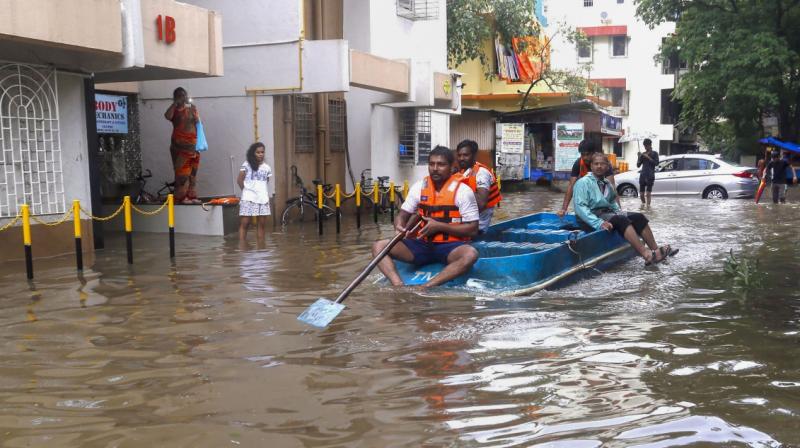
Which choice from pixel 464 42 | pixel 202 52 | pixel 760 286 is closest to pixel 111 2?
pixel 202 52

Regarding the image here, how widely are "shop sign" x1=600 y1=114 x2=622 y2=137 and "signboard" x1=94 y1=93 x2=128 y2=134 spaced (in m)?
21.9

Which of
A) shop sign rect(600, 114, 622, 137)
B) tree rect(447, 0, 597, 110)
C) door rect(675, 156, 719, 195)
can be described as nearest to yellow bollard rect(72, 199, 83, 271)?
door rect(675, 156, 719, 195)

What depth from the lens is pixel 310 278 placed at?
9.46 meters

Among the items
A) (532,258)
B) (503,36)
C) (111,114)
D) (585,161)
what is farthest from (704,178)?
(532,258)

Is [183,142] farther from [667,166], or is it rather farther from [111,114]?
[667,166]

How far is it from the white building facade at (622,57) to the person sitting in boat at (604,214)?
116 ft

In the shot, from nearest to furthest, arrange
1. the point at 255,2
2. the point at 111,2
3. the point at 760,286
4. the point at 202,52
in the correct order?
1. the point at 760,286
2. the point at 111,2
3. the point at 202,52
4. the point at 255,2

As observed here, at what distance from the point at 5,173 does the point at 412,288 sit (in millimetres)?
5979

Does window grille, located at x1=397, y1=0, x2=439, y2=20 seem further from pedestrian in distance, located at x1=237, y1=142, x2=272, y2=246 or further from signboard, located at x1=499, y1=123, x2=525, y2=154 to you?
pedestrian in distance, located at x1=237, y1=142, x2=272, y2=246

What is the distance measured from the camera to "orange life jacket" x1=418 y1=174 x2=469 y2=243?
8195mm

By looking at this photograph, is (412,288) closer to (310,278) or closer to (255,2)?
(310,278)

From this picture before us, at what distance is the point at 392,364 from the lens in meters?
5.61

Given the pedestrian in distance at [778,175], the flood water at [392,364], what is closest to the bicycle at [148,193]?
the flood water at [392,364]

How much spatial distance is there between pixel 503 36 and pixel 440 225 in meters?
24.0
